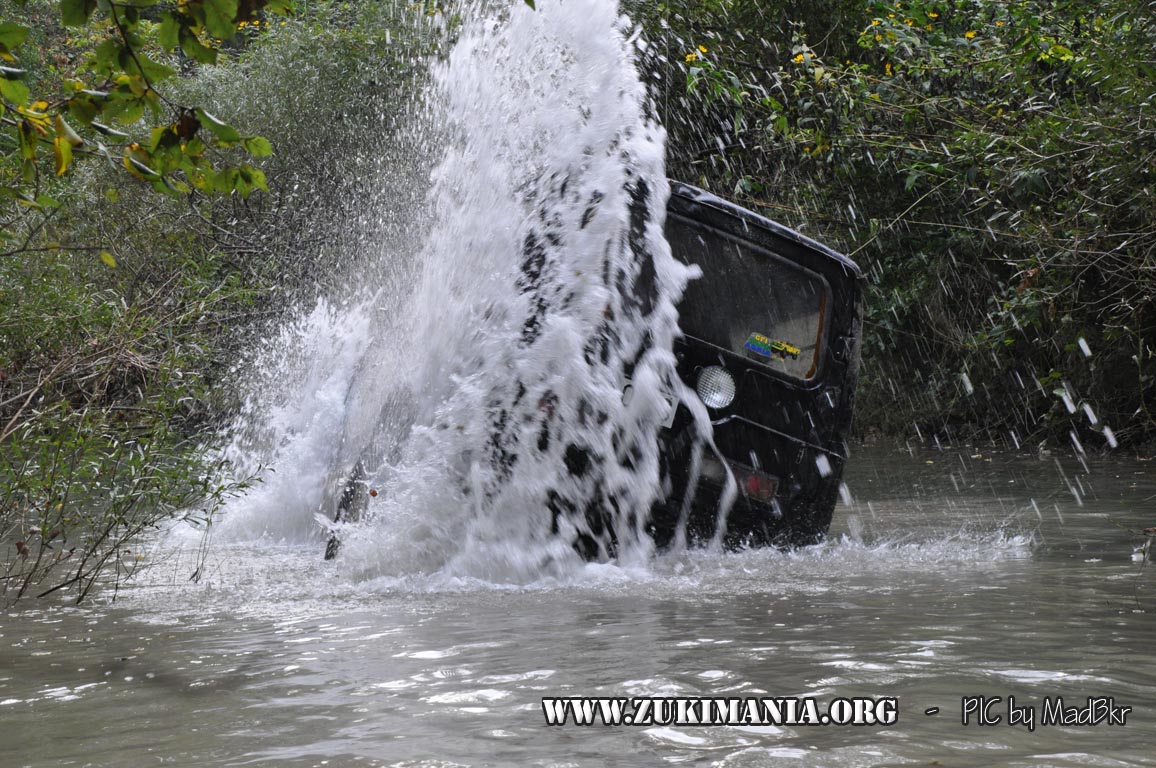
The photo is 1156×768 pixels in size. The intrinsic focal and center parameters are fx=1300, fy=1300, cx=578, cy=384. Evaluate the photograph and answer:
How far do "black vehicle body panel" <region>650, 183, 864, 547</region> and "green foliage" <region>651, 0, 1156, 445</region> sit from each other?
364cm

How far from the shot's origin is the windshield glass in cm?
684

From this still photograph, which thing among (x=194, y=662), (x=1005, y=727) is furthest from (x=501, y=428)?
(x=1005, y=727)

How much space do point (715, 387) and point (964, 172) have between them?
7.88m

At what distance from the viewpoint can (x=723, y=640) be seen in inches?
196

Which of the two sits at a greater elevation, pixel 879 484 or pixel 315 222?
pixel 315 222

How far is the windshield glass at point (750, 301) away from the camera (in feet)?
22.4

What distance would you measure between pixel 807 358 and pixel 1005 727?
3.73 meters

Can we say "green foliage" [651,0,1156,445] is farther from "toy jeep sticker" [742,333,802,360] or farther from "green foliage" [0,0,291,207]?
"green foliage" [0,0,291,207]

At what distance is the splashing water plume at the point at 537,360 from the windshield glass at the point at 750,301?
17 cm

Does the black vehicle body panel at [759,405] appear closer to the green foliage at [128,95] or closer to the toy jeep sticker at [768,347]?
the toy jeep sticker at [768,347]

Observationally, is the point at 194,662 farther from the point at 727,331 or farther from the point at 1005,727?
the point at 727,331

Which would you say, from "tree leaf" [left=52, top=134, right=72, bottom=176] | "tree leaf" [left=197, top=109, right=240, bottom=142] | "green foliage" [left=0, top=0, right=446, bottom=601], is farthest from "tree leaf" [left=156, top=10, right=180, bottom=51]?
"green foliage" [left=0, top=0, right=446, bottom=601]

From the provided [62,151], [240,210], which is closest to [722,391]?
[62,151]

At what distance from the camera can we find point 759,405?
7039mm
